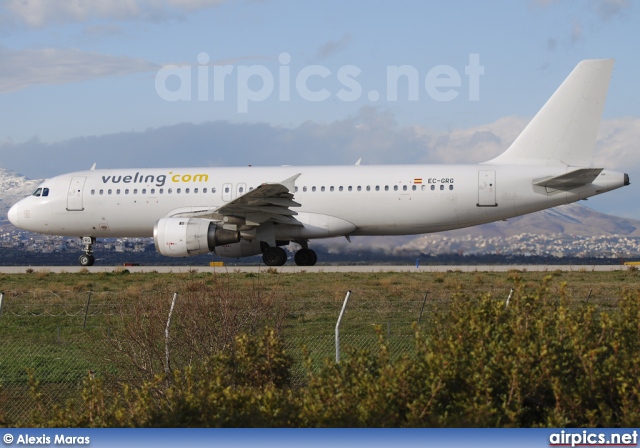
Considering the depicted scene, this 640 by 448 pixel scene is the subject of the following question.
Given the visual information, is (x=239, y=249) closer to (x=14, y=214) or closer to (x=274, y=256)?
(x=274, y=256)

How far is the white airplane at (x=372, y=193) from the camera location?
1113 inches

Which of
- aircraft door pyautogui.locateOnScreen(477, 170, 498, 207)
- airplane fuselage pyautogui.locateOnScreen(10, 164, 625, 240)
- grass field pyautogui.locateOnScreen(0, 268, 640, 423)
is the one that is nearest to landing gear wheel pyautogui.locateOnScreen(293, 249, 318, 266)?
airplane fuselage pyautogui.locateOnScreen(10, 164, 625, 240)

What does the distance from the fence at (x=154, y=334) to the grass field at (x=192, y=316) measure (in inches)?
0.9

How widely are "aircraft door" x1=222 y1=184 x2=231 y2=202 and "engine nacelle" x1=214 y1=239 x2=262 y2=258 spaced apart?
1.84m

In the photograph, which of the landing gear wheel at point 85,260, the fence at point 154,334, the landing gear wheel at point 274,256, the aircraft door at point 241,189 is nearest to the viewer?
the fence at point 154,334

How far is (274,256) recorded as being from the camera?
30.6 metres

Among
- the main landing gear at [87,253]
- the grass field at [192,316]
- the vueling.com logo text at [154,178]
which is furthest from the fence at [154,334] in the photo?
the main landing gear at [87,253]

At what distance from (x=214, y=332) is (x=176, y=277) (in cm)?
1573

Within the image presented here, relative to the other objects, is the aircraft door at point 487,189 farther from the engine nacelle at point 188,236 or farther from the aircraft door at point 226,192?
the aircraft door at point 226,192

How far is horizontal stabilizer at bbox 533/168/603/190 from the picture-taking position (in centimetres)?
2717

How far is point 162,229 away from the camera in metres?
28.5

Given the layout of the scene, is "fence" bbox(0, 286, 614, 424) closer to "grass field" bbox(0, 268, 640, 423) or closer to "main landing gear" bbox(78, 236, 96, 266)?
"grass field" bbox(0, 268, 640, 423)

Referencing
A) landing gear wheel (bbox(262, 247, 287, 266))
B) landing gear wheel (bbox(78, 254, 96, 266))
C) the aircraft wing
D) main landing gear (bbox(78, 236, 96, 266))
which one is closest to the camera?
the aircraft wing

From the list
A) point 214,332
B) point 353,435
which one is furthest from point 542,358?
point 214,332
